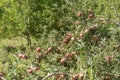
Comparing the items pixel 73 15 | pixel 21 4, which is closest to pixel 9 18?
pixel 21 4

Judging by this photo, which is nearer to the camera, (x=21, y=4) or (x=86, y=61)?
(x=86, y=61)

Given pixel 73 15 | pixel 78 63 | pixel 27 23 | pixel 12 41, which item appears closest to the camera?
pixel 78 63

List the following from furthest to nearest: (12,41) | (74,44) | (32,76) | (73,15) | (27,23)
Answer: (12,41) < (27,23) < (73,15) < (74,44) < (32,76)

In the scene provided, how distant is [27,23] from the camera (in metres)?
6.87

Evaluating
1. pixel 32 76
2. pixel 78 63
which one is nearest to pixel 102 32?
pixel 78 63

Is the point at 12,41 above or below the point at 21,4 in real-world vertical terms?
below

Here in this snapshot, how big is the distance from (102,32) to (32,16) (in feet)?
8.78

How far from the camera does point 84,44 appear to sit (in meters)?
4.10

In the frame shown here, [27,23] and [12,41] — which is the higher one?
[27,23]

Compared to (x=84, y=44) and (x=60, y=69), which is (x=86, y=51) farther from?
(x=60, y=69)

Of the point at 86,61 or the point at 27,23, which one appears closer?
the point at 86,61

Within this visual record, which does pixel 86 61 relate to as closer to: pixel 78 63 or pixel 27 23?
pixel 78 63

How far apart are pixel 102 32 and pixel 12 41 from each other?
3515 millimetres

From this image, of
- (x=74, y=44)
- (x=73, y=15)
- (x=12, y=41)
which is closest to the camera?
(x=74, y=44)
